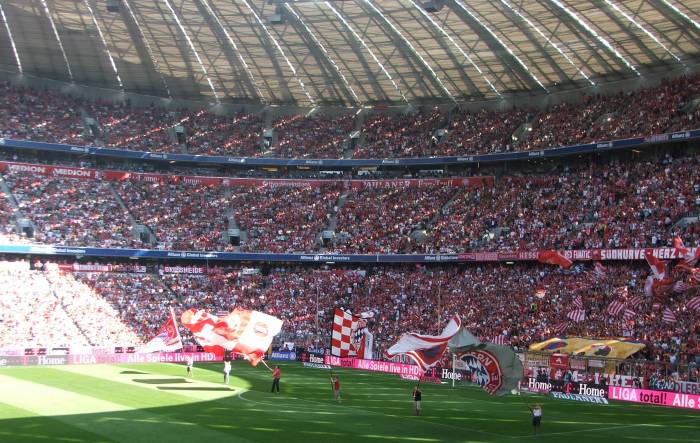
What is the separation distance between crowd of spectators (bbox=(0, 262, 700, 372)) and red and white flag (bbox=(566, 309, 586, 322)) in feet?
1.05

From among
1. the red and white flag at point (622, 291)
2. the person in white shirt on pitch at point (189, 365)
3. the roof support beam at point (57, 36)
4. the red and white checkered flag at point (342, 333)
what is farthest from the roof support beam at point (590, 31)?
the roof support beam at point (57, 36)

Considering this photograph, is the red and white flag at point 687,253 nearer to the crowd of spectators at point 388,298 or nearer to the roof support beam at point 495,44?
the crowd of spectators at point 388,298

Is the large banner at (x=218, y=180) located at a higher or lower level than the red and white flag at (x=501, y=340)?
higher

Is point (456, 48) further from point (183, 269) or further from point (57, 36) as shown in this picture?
point (57, 36)

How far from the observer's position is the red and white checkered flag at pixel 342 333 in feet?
154

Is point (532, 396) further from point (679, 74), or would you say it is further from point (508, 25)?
point (679, 74)

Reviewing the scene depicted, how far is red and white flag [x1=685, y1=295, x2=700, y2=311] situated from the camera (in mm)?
46281

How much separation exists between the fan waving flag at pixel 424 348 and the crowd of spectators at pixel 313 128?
35277 mm

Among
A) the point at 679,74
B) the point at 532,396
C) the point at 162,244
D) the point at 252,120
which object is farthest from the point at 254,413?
the point at 252,120

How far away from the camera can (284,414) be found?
3569 cm

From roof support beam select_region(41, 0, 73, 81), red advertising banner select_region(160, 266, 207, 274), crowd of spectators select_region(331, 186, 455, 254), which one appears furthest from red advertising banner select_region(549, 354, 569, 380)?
roof support beam select_region(41, 0, 73, 81)

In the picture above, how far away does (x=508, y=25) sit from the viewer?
58.1 meters

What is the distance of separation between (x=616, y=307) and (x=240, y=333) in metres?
23.3

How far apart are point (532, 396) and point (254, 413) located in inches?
669
